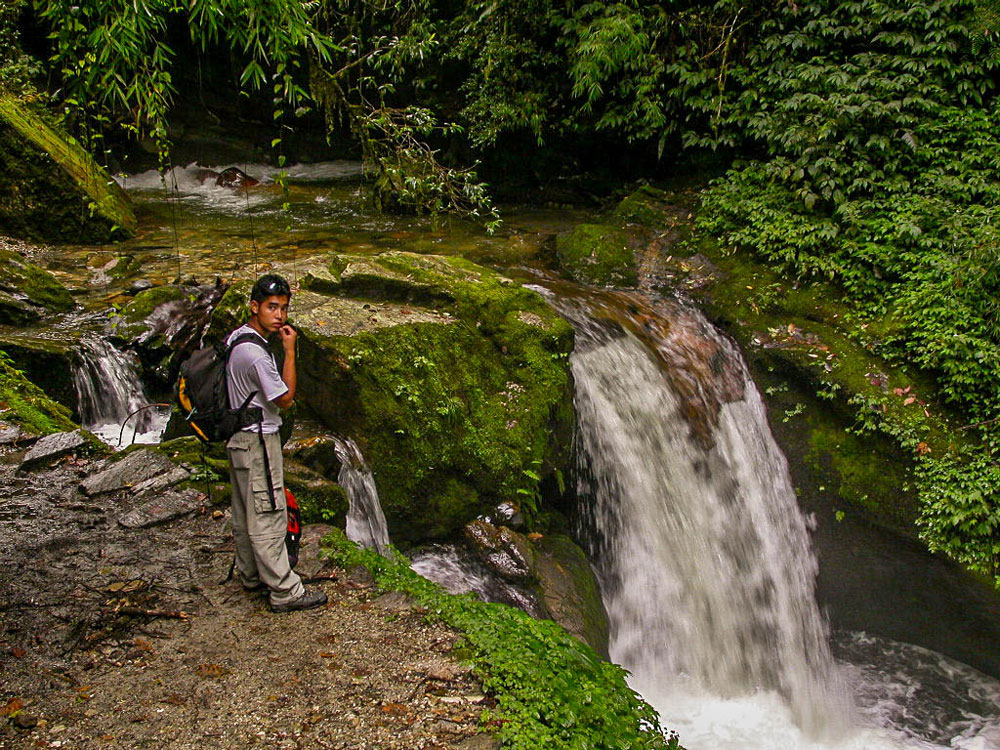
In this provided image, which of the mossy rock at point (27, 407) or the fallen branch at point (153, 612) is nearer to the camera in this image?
the fallen branch at point (153, 612)

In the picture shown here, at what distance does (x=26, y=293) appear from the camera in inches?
314

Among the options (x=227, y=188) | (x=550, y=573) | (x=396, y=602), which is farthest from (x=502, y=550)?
(x=227, y=188)

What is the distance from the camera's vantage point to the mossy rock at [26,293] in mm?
7715

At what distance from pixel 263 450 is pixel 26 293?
19.5 ft

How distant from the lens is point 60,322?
7.85 m

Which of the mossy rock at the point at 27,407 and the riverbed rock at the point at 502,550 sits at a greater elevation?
the mossy rock at the point at 27,407

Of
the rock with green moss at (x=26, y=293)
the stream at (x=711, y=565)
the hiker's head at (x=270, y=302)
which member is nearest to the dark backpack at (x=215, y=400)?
the hiker's head at (x=270, y=302)

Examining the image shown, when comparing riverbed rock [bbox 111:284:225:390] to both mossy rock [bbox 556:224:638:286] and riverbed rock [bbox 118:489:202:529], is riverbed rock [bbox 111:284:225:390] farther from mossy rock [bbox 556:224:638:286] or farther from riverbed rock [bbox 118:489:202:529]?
mossy rock [bbox 556:224:638:286]

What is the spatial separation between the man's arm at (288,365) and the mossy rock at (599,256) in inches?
267

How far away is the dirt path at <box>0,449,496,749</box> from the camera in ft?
10.4

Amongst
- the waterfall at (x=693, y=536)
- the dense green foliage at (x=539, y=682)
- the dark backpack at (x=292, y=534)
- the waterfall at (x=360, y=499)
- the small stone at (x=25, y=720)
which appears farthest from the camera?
the waterfall at (x=693, y=536)

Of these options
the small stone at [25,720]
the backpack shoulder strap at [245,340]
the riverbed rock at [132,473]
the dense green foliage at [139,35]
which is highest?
the dense green foliage at [139,35]

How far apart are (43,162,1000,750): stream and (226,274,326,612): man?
169 cm

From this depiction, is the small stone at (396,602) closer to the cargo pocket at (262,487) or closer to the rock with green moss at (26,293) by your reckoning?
the cargo pocket at (262,487)
